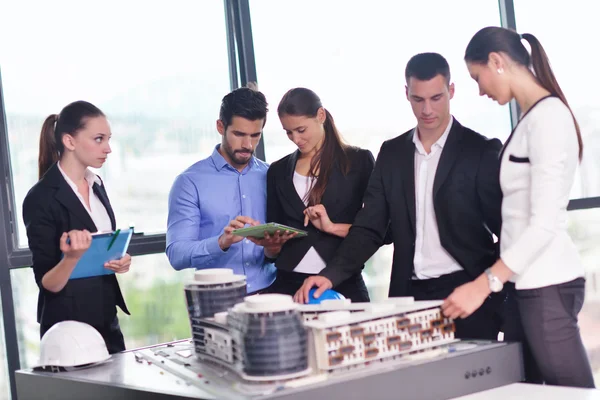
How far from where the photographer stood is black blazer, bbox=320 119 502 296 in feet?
7.80

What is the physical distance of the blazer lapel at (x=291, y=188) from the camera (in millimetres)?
→ 2744

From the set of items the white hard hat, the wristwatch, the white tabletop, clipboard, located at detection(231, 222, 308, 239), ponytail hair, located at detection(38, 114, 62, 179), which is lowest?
the white tabletop

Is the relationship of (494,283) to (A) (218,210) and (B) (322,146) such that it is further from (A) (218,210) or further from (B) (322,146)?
(A) (218,210)

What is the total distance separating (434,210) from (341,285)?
48 centimetres

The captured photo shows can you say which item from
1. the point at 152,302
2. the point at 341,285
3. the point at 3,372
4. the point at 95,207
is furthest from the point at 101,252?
the point at 152,302

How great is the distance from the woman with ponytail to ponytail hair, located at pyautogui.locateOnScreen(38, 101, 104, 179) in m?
1.44

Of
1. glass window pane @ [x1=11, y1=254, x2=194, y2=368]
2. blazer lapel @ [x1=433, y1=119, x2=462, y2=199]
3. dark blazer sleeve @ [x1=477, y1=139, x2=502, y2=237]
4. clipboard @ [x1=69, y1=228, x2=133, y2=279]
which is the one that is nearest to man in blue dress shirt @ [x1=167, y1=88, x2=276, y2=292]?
clipboard @ [x1=69, y1=228, x2=133, y2=279]

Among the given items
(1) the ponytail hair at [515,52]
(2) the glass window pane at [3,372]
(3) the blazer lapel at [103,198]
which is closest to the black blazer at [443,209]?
(1) the ponytail hair at [515,52]

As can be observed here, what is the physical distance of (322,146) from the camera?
2771 millimetres

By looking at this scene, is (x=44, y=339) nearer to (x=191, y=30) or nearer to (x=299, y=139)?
(x=299, y=139)

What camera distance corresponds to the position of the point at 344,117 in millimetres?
4328

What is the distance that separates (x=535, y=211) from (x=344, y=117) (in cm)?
252

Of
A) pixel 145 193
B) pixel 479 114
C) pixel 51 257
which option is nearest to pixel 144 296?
pixel 145 193

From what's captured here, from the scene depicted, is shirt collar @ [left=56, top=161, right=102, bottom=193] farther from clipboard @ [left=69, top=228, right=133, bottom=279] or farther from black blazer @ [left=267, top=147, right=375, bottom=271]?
black blazer @ [left=267, top=147, right=375, bottom=271]
